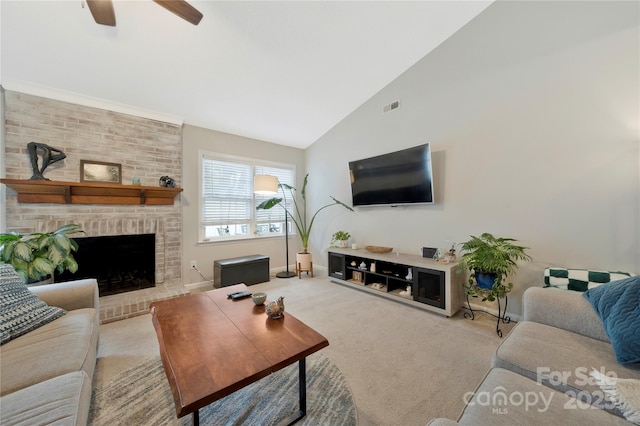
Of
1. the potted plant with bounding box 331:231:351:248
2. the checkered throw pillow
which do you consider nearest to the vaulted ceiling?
the potted plant with bounding box 331:231:351:248

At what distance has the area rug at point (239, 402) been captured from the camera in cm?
136

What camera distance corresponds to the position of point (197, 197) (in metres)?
3.84

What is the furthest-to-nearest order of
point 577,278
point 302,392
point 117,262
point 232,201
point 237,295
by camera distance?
point 232,201
point 117,262
point 237,295
point 577,278
point 302,392

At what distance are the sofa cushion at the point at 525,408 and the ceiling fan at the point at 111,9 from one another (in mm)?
2761

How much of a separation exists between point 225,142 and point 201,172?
0.68 m

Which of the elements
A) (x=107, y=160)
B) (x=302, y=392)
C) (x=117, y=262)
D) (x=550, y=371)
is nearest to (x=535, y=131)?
(x=550, y=371)

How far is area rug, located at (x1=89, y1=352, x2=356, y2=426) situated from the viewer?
53.4 inches

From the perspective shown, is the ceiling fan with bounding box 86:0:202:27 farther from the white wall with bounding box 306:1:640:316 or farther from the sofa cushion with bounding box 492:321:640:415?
the sofa cushion with bounding box 492:321:640:415

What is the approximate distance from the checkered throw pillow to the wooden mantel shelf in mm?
4379

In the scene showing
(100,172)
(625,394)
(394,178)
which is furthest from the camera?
(394,178)

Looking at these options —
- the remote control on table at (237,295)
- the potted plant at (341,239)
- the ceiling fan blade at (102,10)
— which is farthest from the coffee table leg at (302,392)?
the potted plant at (341,239)

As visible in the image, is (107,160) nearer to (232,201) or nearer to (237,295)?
(232,201)

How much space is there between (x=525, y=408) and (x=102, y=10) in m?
3.18

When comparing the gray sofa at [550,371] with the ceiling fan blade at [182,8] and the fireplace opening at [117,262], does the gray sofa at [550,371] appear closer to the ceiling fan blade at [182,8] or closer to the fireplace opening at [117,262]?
the ceiling fan blade at [182,8]
